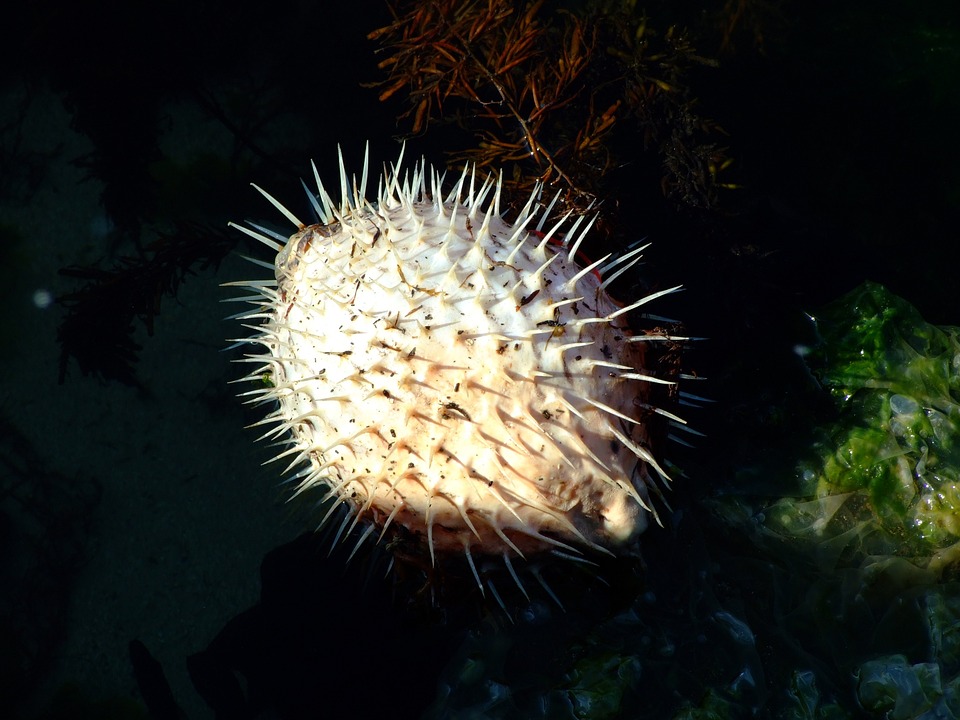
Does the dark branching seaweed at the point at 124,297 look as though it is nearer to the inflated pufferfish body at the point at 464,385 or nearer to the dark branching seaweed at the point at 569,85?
the dark branching seaweed at the point at 569,85

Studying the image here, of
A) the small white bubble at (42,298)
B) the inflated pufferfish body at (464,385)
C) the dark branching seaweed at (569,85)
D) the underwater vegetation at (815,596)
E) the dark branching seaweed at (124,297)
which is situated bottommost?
the underwater vegetation at (815,596)

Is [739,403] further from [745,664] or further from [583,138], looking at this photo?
[583,138]

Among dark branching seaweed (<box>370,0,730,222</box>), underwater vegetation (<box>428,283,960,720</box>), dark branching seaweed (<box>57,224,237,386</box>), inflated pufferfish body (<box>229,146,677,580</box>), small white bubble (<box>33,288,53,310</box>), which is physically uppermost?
small white bubble (<box>33,288,53,310</box>)

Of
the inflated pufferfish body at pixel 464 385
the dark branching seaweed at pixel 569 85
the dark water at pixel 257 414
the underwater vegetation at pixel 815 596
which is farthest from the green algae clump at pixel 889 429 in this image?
the inflated pufferfish body at pixel 464 385

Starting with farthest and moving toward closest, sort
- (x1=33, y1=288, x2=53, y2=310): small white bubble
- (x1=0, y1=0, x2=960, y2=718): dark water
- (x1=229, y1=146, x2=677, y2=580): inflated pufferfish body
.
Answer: (x1=33, y1=288, x2=53, y2=310): small white bubble
(x1=0, y1=0, x2=960, y2=718): dark water
(x1=229, y1=146, x2=677, y2=580): inflated pufferfish body

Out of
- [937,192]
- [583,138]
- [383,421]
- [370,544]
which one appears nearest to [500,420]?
[383,421]

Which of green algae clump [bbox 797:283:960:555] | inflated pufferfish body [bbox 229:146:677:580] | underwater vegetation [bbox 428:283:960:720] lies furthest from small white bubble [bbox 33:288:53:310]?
green algae clump [bbox 797:283:960:555]

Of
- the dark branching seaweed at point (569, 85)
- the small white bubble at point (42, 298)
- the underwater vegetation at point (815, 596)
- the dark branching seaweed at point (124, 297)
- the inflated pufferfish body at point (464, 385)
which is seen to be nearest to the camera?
the inflated pufferfish body at point (464, 385)

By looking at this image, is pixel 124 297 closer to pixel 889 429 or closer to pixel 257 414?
pixel 257 414

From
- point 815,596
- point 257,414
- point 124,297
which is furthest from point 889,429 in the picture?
point 124,297

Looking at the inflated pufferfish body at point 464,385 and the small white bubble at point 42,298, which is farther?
the small white bubble at point 42,298

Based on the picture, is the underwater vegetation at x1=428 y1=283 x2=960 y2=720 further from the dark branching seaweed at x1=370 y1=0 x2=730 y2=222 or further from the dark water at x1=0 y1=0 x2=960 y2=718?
the dark branching seaweed at x1=370 y1=0 x2=730 y2=222

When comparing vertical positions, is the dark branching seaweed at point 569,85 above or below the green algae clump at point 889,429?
above
